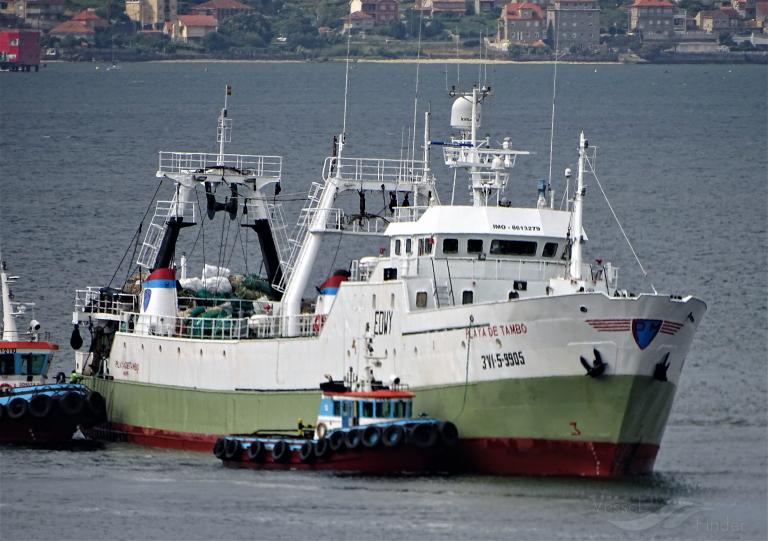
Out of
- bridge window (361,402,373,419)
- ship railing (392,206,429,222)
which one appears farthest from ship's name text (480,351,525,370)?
ship railing (392,206,429,222)

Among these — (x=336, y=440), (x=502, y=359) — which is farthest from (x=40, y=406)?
(x=502, y=359)

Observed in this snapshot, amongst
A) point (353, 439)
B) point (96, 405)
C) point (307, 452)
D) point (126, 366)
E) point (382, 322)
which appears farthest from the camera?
point (126, 366)

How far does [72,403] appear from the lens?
61.0 m

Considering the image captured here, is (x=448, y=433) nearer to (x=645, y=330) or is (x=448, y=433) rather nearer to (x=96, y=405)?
(x=645, y=330)

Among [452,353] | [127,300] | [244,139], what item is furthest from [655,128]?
[452,353]

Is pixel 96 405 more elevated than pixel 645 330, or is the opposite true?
pixel 645 330

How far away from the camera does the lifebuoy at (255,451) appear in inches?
2111

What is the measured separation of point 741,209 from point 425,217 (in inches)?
2391

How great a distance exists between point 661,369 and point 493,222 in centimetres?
641

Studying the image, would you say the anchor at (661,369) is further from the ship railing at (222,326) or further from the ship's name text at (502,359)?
the ship railing at (222,326)

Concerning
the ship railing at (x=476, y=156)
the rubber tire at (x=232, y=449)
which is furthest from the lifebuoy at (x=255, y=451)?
the ship railing at (x=476, y=156)

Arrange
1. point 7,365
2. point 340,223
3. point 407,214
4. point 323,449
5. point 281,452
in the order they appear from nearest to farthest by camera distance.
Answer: point 323,449
point 281,452
point 407,214
point 340,223
point 7,365

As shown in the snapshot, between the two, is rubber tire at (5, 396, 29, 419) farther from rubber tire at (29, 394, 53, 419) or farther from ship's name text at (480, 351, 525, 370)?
ship's name text at (480, 351, 525, 370)

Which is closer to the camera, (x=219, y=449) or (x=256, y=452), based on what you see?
(x=256, y=452)
